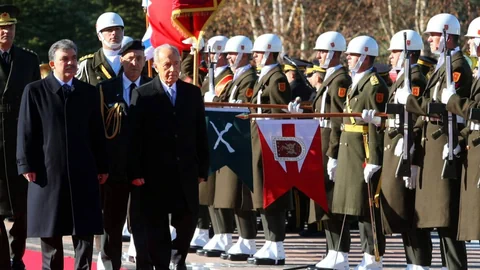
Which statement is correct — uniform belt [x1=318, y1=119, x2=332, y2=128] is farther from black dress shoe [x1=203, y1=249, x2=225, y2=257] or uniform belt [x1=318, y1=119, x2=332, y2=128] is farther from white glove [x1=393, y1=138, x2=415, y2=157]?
white glove [x1=393, y1=138, x2=415, y2=157]

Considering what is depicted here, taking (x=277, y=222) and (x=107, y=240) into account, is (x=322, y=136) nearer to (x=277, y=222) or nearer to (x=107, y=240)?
(x=277, y=222)

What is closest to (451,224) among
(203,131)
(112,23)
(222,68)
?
(203,131)

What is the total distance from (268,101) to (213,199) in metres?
1.42

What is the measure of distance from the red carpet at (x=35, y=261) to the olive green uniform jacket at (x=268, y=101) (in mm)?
1886

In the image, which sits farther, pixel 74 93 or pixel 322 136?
pixel 322 136

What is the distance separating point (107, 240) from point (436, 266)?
3.58 meters

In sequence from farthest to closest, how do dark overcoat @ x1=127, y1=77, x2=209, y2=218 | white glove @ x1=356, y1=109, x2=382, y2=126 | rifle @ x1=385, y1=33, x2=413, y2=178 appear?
white glove @ x1=356, y1=109, x2=382, y2=126, rifle @ x1=385, y1=33, x2=413, y2=178, dark overcoat @ x1=127, y1=77, x2=209, y2=218

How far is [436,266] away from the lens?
13977mm

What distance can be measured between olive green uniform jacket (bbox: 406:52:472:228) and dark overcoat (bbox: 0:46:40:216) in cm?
334

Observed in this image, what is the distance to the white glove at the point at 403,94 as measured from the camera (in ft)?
38.5

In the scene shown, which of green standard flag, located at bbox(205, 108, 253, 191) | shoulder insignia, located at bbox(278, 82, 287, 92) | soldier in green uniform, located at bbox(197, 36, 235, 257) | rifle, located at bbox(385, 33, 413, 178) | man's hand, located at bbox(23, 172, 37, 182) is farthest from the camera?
soldier in green uniform, located at bbox(197, 36, 235, 257)

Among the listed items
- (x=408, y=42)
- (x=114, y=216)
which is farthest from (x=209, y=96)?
(x=114, y=216)

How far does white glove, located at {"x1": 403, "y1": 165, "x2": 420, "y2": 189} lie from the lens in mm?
11914

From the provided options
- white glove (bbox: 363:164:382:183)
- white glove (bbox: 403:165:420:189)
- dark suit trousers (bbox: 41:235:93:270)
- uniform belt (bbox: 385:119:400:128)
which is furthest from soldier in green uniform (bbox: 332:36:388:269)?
dark suit trousers (bbox: 41:235:93:270)
